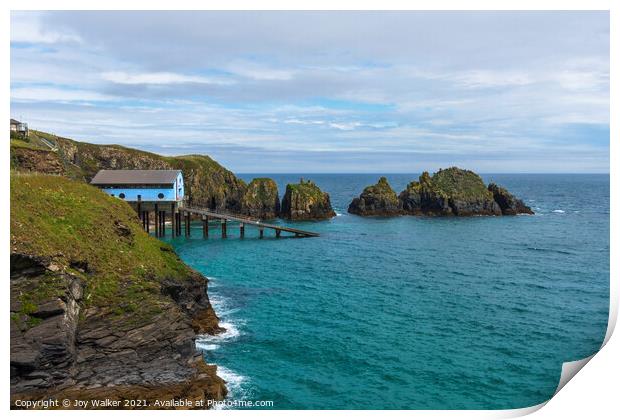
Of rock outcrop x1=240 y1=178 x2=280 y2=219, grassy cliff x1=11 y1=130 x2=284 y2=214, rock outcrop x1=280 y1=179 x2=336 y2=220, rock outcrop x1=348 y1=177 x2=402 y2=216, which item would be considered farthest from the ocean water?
rock outcrop x1=348 y1=177 x2=402 y2=216

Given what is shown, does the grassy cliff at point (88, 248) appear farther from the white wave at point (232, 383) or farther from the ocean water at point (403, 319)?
the ocean water at point (403, 319)

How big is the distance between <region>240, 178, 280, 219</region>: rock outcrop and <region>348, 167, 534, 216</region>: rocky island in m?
21.5

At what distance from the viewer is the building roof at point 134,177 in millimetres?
66312

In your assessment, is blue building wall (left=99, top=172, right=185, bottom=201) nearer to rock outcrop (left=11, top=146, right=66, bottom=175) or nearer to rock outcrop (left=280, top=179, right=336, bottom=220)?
rock outcrop (left=11, top=146, right=66, bottom=175)

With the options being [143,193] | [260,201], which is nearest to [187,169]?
[260,201]

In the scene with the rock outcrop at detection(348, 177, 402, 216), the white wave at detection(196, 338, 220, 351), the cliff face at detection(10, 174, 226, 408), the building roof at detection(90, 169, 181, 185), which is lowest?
the white wave at detection(196, 338, 220, 351)

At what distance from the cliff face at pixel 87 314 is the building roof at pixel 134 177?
3659 centimetres

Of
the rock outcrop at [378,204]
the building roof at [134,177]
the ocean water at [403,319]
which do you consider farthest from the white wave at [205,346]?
the rock outcrop at [378,204]

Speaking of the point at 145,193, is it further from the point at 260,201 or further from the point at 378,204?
the point at 378,204

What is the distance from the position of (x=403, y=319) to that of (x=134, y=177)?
48928mm

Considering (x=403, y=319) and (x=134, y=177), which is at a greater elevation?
(x=134, y=177)

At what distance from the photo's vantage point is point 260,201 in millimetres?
109188

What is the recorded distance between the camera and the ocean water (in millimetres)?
24469

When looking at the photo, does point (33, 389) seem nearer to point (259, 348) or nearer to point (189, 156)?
point (259, 348)
